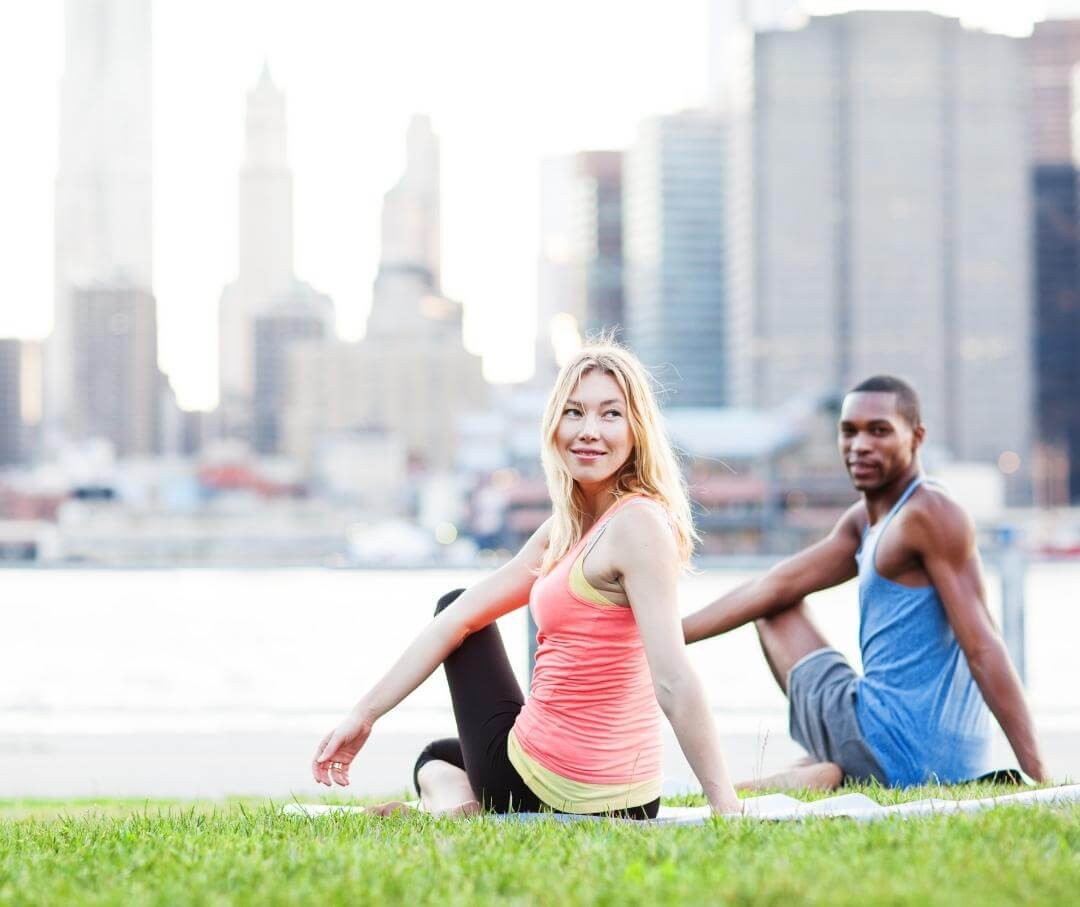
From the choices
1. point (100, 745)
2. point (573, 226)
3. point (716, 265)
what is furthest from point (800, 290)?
point (100, 745)

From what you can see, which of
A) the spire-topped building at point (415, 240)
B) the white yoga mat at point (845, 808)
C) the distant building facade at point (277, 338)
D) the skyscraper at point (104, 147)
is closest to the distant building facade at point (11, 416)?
the skyscraper at point (104, 147)

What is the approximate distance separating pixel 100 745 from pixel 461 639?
352 cm

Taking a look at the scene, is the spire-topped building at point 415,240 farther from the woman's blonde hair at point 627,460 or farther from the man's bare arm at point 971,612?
the woman's blonde hair at point 627,460

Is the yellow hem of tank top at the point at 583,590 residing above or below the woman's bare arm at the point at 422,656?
above

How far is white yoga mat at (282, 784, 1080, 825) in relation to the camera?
2857mm

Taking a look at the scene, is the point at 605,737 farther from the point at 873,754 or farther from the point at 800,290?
the point at 800,290

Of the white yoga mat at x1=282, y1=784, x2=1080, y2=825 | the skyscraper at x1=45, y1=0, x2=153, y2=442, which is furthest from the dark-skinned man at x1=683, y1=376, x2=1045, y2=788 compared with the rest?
the skyscraper at x1=45, y1=0, x2=153, y2=442

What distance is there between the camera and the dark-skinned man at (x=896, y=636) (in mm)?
3660

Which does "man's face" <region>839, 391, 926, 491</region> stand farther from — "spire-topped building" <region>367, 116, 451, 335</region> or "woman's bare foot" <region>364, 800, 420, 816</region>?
"spire-topped building" <region>367, 116, 451, 335</region>

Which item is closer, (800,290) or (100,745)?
(100,745)

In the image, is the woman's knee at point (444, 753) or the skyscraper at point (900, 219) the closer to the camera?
the woman's knee at point (444, 753)

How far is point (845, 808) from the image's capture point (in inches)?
114

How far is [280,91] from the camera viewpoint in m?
182

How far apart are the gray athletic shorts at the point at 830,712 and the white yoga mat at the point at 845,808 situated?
0.75 meters
